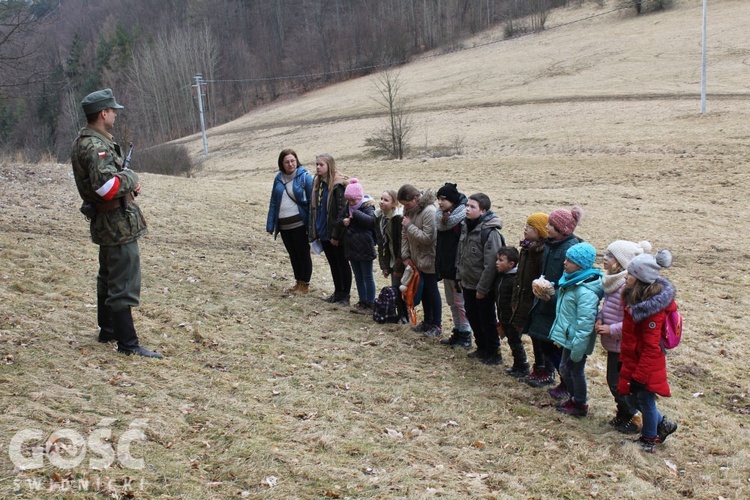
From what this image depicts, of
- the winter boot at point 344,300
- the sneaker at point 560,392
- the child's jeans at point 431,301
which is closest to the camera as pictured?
the sneaker at point 560,392

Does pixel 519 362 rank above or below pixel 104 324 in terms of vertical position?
below

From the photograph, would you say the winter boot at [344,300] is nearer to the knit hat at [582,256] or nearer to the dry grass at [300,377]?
the dry grass at [300,377]

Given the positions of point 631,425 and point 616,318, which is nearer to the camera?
point 616,318

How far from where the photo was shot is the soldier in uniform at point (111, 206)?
228 inches

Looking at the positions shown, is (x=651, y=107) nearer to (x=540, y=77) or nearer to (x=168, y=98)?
(x=540, y=77)

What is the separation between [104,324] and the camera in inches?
255

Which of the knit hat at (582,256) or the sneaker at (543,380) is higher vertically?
the knit hat at (582,256)

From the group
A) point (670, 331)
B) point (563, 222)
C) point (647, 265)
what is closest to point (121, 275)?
point (563, 222)

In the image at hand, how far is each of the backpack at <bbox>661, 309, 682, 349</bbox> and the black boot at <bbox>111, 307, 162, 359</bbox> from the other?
464 centimetres

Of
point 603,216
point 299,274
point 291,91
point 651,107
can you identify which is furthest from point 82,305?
point 291,91

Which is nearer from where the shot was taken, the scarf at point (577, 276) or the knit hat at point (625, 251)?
the knit hat at point (625, 251)

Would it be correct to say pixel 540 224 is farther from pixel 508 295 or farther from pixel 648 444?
pixel 648 444

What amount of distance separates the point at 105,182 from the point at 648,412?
517 centimetres

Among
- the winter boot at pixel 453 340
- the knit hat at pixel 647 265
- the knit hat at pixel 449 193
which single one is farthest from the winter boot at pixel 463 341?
the knit hat at pixel 647 265
